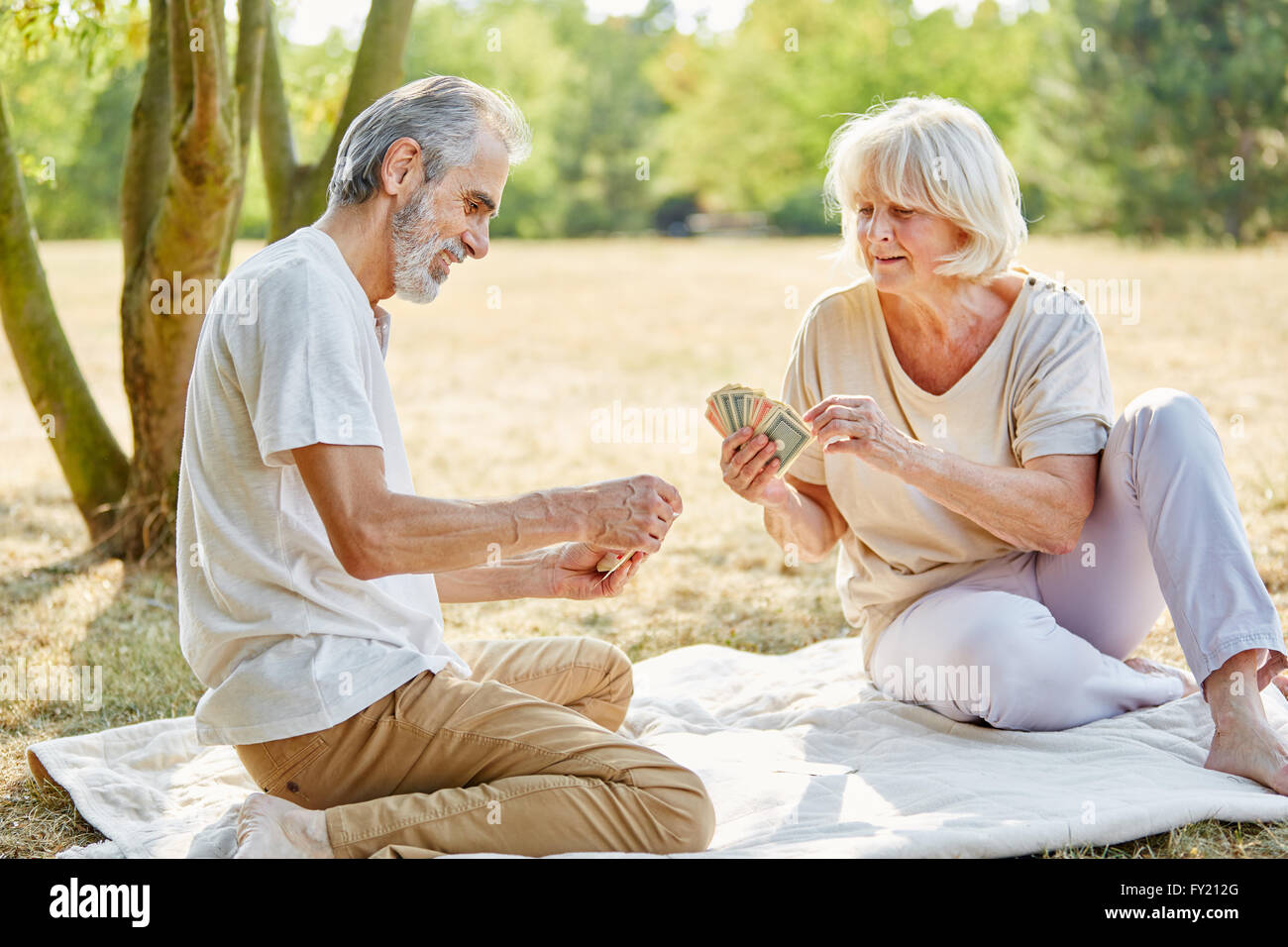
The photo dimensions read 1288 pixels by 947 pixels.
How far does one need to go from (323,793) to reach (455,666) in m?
0.40

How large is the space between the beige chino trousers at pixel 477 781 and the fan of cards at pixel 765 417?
962 millimetres

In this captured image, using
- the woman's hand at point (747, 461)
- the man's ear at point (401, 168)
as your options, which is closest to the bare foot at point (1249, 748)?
the woman's hand at point (747, 461)

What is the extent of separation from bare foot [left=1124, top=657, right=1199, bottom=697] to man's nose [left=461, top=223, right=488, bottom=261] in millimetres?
2272

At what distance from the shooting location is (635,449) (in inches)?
365

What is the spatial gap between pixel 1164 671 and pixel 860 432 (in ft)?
4.41

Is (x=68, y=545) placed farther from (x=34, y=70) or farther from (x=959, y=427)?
(x=34, y=70)

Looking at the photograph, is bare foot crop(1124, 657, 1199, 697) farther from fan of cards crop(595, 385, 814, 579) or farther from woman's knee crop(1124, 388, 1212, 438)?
fan of cards crop(595, 385, 814, 579)

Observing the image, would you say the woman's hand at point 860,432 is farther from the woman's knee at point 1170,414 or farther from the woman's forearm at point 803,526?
the woman's knee at point 1170,414

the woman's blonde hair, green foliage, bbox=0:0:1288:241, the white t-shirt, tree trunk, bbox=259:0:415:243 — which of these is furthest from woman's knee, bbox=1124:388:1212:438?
green foliage, bbox=0:0:1288:241


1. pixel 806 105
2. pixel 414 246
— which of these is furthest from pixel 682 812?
pixel 806 105

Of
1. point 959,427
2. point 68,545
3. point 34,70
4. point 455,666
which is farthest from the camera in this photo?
point 34,70

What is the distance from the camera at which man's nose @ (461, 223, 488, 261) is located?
3.00m

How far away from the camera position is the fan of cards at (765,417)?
3.35 m
